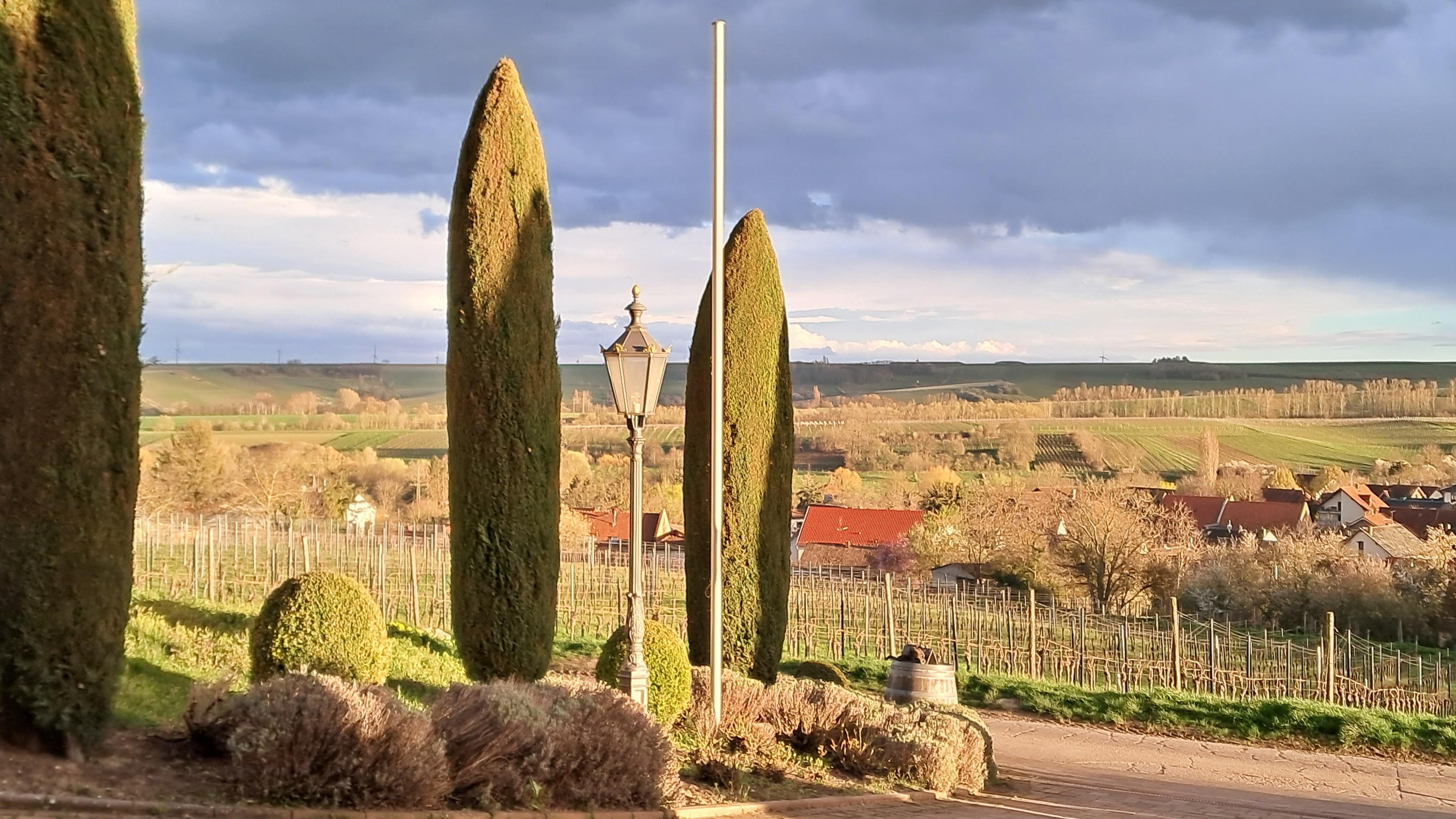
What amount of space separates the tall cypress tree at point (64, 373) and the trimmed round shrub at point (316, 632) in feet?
5.14

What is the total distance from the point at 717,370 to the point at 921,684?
452 centimetres

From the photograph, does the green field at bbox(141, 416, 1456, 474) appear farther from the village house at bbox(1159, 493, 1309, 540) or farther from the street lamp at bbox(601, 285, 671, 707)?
the street lamp at bbox(601, 285, 671, 707)

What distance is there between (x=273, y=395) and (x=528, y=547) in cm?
5497

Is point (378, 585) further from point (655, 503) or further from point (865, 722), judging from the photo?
point (655, 503)

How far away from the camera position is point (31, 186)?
19.7 ft

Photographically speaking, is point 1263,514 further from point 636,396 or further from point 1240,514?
point 636,396

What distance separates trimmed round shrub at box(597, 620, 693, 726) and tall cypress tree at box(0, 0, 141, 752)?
4.06 metres

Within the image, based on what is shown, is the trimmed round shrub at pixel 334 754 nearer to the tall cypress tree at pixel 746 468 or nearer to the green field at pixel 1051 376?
the tall cypress tree at pixel 746 468

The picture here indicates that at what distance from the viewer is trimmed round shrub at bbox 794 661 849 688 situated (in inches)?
579

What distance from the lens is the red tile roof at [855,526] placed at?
41062 mm

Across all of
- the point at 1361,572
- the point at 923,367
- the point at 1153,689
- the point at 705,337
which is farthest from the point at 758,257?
the point at 923,367

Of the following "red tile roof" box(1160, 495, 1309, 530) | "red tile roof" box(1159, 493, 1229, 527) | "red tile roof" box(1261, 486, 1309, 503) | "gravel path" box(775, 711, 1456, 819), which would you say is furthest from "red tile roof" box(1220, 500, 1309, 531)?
"gravel path" box(775, 711, 1456, 819)

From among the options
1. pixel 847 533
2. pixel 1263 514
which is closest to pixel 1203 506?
pixel 1263 514

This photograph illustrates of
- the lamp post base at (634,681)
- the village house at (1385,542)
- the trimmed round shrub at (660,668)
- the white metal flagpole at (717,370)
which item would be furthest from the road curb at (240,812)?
the village house at (1385,542)
